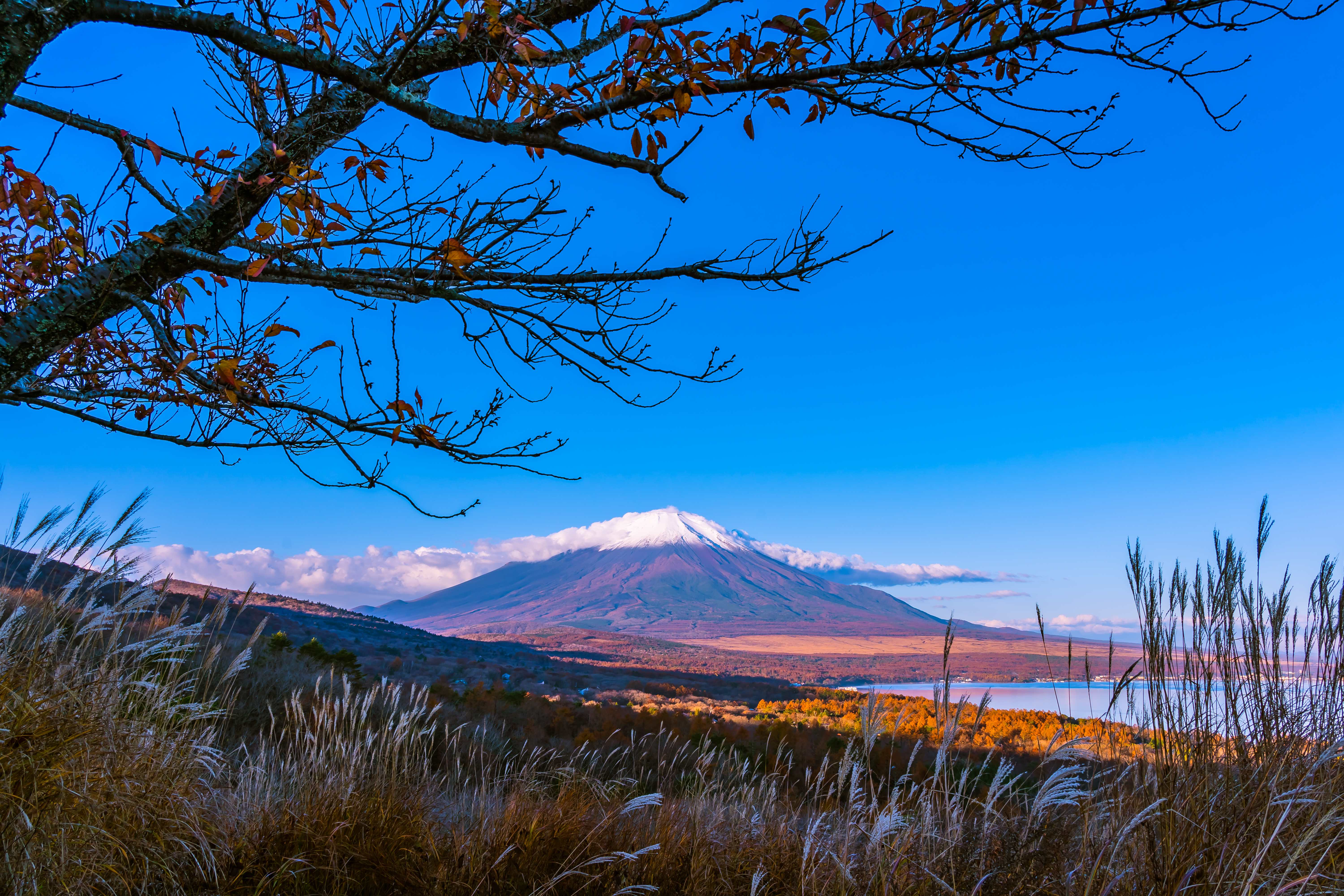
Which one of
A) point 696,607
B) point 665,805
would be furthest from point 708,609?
point 665,805

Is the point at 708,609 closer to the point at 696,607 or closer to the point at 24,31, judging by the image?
the point at 696,607

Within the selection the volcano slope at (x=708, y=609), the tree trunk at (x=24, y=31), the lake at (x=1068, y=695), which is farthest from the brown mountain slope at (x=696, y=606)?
the tree trunk at (x=24, y=31)

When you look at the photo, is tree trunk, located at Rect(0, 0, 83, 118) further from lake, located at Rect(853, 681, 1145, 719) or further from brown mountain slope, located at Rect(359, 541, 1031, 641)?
brown mountain slope, located at Rect(359, 541, 1031, 641)

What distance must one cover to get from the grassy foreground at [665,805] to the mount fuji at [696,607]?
135750 millimetres

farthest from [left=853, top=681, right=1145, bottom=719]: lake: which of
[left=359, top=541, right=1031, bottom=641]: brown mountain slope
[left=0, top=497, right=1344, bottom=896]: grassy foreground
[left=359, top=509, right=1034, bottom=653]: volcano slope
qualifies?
[left=359, top=541, right=1031, bottom=641]: brown mountain slope

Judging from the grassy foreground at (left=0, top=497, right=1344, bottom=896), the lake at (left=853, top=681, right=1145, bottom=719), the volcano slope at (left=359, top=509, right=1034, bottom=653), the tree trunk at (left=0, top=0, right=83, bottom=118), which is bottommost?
the volcano slope at (left=359, top=509, right=1034, bottom=653)

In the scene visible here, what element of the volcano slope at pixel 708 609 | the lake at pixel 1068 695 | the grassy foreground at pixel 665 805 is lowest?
Result: the volcano slope at pixel 708 609

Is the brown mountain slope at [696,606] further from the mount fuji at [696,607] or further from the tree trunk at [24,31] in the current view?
the tree trunk at [24,31]

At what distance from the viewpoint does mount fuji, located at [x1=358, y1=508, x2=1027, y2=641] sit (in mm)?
146375

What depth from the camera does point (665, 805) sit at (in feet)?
12.7

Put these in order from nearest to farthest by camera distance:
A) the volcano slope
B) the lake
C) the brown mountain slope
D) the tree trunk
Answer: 1. the tree trunk
2. the lake
3. the volcano slope
4. the brown mountain slope

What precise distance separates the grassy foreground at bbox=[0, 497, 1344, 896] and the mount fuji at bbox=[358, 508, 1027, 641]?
13575 cm

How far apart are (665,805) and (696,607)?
16720cm

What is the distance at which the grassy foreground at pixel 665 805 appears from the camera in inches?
92.4
